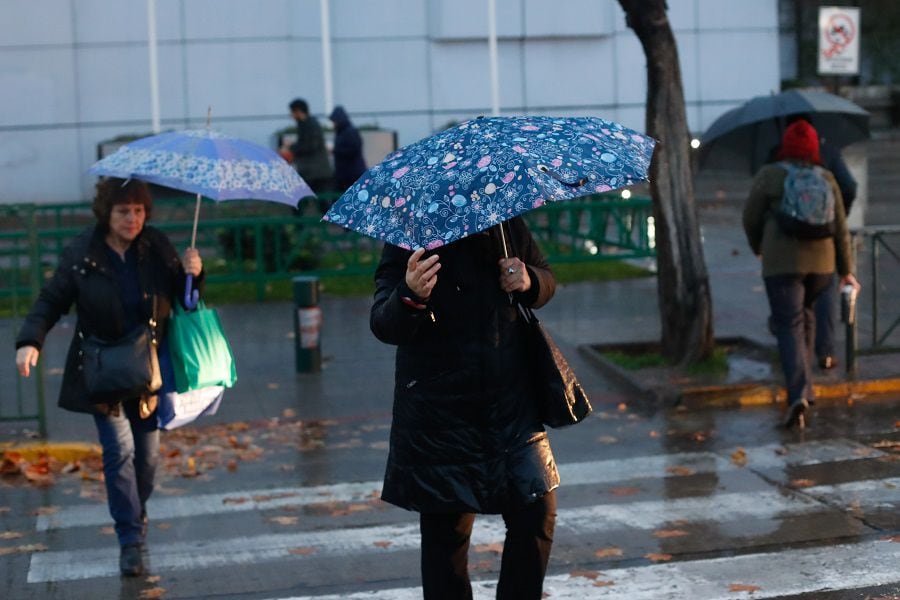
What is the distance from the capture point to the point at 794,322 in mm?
9398

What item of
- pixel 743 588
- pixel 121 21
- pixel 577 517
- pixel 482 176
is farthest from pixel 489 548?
pixel 121 21

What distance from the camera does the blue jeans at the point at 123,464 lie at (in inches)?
266

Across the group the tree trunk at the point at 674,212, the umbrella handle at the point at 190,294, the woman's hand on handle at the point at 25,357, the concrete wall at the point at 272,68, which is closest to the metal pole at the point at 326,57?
the concrete wall at the point at 272,68

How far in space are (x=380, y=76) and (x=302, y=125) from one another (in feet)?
26.2

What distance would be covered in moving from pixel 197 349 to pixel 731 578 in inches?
106

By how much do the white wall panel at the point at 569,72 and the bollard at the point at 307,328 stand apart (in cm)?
1635

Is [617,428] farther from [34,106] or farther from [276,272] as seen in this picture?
[34,106]

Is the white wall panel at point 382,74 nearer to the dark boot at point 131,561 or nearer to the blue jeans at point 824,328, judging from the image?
the blue jeans at point 824,328

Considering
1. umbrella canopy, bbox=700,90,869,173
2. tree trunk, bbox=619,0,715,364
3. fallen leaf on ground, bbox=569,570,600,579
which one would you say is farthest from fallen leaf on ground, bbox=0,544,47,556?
umbrella canopy, bbox=700,90,869,173

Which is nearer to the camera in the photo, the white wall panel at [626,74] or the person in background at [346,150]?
the person in background at [346,150]

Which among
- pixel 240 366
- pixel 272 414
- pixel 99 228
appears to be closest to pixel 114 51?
pixel 240 366

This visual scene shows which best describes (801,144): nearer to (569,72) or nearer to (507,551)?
(507,551)

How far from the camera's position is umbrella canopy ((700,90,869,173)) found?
11.2 metres

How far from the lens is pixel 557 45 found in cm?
2736
